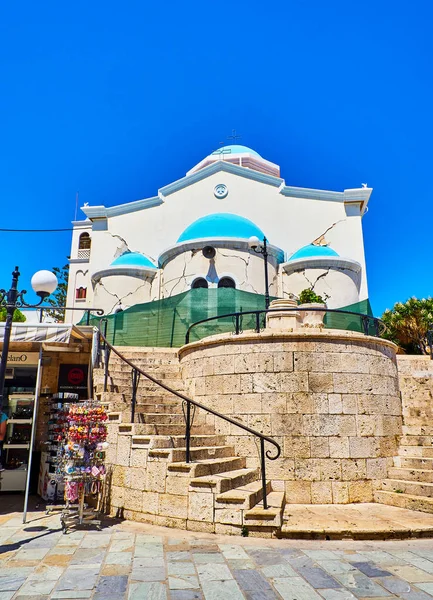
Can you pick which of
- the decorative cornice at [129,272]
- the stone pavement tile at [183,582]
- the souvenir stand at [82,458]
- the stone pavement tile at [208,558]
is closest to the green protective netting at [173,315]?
the souvenir stand at [82,458]

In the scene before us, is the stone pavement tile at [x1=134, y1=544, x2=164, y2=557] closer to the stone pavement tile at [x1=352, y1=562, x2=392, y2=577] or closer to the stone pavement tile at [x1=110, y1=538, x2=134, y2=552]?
the stone pavement tile at [x1=110, y1=538, x2=134, y2=552]

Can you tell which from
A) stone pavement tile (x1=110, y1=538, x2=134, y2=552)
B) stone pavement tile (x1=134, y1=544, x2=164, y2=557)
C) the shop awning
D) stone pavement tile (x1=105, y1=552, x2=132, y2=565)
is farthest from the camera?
the shop awning

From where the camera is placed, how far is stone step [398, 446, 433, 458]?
7.55 metres

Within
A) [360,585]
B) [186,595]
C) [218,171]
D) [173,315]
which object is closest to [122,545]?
[186,595]

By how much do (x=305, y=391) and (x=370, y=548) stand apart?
2.89m

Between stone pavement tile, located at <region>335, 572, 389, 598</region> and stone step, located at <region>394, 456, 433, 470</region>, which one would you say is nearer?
stone pavement tile, located at <region>335, 572, 389, 598</region>

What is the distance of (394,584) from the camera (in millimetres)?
3703

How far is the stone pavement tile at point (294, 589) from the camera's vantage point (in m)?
3.45

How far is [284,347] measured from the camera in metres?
7.66

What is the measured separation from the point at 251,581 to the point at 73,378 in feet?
21.4

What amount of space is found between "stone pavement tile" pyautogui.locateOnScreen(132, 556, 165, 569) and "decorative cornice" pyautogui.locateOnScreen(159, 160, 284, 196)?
2155cm

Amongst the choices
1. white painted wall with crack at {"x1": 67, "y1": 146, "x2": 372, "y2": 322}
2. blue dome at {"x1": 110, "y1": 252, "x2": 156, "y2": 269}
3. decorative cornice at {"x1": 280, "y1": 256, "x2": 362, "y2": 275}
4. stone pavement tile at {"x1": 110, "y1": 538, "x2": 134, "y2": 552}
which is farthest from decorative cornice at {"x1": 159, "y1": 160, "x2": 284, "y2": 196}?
stone pavement tile at {"x1": 110, "y1": 538, "x2": 134, "y2": 552}

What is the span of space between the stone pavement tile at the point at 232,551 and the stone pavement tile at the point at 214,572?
0.29 m

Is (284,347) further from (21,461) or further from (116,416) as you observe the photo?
(21,461)
